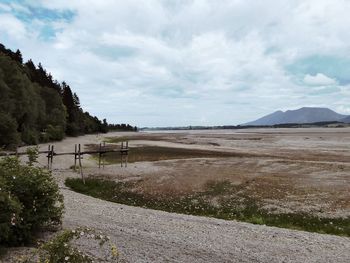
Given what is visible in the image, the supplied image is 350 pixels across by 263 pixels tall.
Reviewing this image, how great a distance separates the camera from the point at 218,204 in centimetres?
2475

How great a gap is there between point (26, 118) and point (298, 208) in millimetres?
65725

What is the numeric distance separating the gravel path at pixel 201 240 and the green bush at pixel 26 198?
223cm

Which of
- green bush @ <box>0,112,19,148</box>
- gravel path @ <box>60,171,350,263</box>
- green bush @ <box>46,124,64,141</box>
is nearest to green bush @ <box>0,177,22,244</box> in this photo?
gravel path @ <box>60,171,350,263</box>

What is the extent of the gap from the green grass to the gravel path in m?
2.36

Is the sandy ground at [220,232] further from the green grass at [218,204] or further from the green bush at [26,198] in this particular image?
the green bush at [26,198]

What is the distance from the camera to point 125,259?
41.5 ft

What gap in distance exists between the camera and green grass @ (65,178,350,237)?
809 inches

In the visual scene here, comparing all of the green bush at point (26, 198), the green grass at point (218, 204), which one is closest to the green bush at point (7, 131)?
the green grass at point (218, 204)

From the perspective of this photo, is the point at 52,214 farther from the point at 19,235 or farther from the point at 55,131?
the point at 55,131

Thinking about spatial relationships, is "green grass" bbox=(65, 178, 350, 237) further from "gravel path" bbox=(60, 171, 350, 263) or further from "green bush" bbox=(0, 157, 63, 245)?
"green bush" bbox=(0, 157, 63, 245)

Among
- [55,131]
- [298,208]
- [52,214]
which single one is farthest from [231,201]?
[55,131]

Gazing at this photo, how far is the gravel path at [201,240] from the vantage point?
44.4 ft

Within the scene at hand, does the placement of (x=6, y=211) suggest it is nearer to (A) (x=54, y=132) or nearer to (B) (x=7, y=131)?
(B) (x=7, y=131)

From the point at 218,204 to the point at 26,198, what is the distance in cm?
1357
